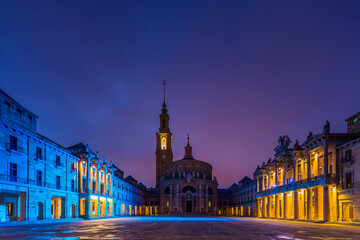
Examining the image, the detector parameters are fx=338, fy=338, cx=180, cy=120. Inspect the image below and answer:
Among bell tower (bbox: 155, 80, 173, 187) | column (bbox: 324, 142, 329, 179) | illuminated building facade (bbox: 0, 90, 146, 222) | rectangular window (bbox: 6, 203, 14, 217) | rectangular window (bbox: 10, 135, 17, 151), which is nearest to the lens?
illuminated building facade (bbox: 0, 90, 146, 222)

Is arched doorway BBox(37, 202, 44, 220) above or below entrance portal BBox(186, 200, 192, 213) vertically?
above

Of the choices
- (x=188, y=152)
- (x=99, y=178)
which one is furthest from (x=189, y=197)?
(x=99, y=178)

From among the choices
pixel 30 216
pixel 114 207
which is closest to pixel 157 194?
pixel 114 207

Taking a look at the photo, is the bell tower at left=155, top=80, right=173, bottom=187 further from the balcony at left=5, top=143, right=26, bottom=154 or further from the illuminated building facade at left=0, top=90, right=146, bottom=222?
the balcony at left=5, top=143, right=26, bottom=154

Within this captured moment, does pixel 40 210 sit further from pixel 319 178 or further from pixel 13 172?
pixel 319 178

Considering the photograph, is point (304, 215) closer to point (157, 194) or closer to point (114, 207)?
point (114, 207)

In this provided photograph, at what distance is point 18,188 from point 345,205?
1488 inches

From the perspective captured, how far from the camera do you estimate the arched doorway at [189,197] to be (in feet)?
364

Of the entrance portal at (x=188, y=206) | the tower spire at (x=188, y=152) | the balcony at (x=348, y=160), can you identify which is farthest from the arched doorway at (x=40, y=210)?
the tower spire at (x=188, y=152)

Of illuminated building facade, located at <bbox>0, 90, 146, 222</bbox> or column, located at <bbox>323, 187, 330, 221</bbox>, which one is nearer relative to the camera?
illuminated building facade, located at <bbox>0, 90, 146, 222</bbox>

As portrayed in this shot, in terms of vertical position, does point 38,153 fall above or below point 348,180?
above

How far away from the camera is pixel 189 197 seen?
11206 cm

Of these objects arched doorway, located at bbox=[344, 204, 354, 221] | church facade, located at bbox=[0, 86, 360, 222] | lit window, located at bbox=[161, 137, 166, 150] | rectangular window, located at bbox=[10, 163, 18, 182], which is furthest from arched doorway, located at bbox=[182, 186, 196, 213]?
rectangular window, located at bbox=[10, 163, 18, 182]

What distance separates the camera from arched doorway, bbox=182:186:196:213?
111 m
